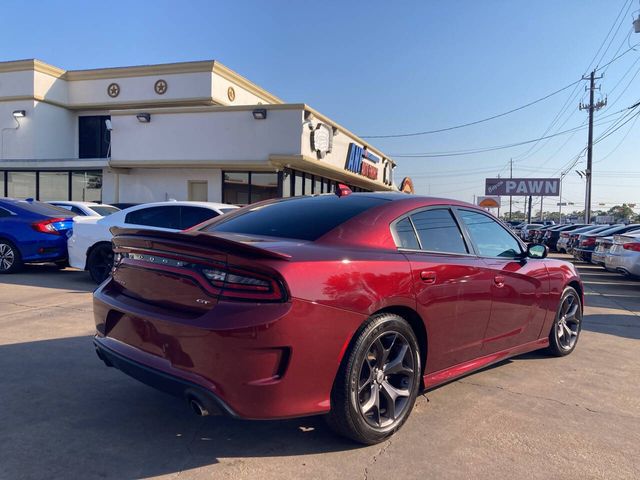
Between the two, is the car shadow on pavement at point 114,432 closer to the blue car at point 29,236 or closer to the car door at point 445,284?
the car door at point 445,284

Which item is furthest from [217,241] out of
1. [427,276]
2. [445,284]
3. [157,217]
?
[157,217]

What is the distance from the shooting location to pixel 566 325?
538cm

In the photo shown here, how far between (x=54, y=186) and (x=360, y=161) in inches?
517

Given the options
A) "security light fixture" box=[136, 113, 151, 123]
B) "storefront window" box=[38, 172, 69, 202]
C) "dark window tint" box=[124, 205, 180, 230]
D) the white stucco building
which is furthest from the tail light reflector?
"storefront window" box=[38, 172, 69, 202]

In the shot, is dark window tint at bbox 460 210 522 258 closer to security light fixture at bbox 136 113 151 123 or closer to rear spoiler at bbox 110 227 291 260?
rear spoiler at bbox 110 227 291 260

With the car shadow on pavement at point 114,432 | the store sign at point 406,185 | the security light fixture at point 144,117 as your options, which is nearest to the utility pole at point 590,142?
the store sign at point 406,185

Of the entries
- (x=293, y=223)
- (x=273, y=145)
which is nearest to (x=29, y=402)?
(x=293, y=223)

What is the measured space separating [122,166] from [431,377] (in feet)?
57.4

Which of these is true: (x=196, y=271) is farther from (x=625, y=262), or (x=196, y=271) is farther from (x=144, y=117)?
(x=144, y=117)

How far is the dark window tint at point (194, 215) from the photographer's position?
8.42 meters

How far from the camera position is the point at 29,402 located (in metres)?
3.59

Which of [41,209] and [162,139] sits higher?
[162,139]

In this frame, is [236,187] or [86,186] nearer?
[236,187]

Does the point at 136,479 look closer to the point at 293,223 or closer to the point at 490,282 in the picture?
the point at 293,223
